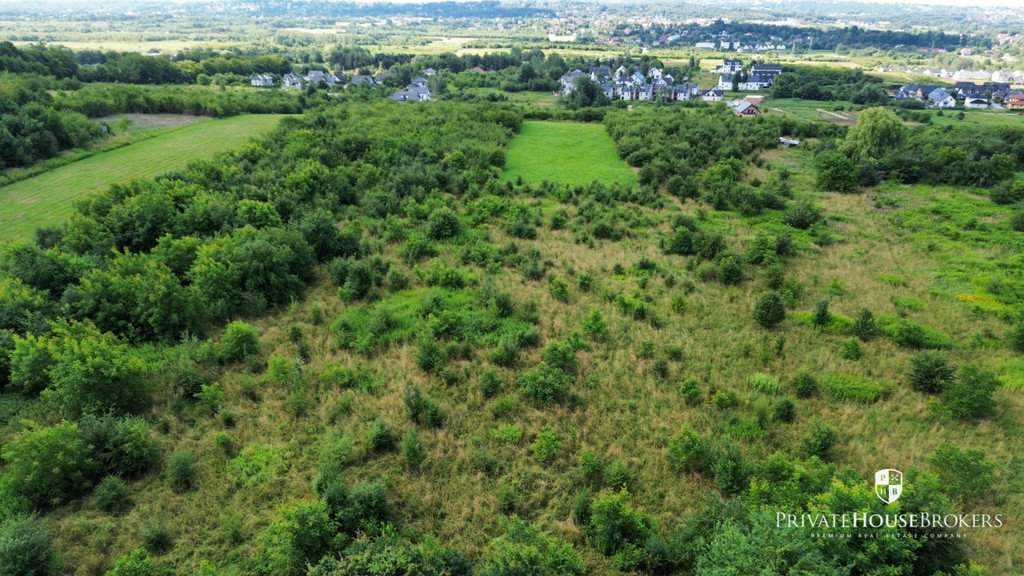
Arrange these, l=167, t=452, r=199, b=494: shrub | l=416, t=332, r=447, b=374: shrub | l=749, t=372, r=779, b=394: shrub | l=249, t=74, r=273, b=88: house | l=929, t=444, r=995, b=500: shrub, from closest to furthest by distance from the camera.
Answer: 1. l=929, t=444, r=995, b=500: shrub
2. l=167, t=452, r=199, b=494: shrub
3. l=749, t=372, r=779, b=394: shrub
4. l=416, t=332, r=447, b=374: shrub
5. l=249, t=74, r=273, b=88: house

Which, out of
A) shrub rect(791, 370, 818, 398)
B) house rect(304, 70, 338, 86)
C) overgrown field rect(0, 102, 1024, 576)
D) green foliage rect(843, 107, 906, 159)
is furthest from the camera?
house rect(304, 70, 338, 86)

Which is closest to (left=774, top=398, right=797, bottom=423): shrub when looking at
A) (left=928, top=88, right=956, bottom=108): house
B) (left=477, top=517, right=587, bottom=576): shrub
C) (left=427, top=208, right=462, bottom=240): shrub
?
(left=477, top=517, right=587, bottom=576): shrub

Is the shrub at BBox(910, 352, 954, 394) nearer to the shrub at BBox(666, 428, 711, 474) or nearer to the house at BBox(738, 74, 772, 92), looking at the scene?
the shrub at BBox(666, 428, 711, 474)

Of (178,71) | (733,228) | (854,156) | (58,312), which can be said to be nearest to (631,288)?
(733,228)

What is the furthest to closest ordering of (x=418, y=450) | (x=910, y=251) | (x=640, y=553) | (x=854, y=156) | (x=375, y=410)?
1. (x=854, y=156)
2. (x=910, y=251)
3. (x=375, y=410)
4. (x=418, y=450)
5. (x=640, y=553)

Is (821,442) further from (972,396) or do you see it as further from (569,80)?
(569,80)

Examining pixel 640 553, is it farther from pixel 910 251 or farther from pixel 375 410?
pixel 910 251

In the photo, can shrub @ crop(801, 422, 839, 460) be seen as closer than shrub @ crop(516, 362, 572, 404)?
Yes
